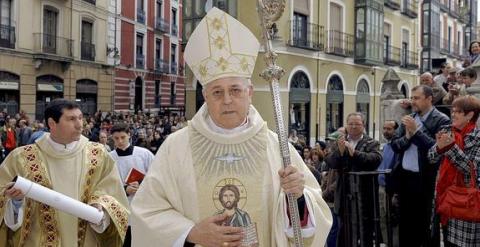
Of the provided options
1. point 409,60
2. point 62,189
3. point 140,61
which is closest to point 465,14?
point 409,60

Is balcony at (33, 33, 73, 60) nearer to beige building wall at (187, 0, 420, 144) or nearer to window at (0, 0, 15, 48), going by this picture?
window at (0, 0, 15, 48)

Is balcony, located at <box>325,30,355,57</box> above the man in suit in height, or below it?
above

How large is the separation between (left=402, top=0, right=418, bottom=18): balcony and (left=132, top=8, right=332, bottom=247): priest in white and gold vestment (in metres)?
25.5

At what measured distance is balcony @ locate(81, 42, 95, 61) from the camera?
22297mm

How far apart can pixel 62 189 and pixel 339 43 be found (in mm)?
18864

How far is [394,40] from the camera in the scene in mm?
26172

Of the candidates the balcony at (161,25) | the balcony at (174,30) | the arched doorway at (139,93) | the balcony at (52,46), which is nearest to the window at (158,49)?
the balcony at (161,25)

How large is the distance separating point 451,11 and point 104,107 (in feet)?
75.8

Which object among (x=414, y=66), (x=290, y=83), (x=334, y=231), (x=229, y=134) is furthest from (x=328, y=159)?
(x=414, y=66)

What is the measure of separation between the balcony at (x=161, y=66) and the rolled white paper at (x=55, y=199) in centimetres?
2738

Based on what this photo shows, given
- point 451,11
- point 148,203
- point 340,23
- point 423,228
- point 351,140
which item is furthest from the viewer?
point 451,11

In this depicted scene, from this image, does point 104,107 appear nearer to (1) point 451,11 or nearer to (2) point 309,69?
(2) point 309,69

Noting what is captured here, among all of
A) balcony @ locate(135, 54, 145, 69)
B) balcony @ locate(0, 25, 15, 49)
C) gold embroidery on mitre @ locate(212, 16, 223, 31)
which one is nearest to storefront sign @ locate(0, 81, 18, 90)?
balcony @ locate(0, 25, 15, 49)

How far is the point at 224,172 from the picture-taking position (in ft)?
8.55
